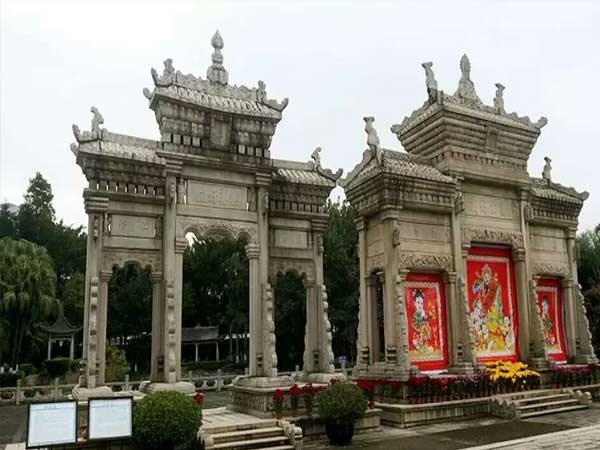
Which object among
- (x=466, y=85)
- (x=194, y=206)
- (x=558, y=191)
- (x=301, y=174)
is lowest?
(x=194, y=206)

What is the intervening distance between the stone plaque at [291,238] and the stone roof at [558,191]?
9244mm

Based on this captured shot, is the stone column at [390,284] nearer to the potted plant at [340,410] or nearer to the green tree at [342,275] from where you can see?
the potted plant at [340,410]

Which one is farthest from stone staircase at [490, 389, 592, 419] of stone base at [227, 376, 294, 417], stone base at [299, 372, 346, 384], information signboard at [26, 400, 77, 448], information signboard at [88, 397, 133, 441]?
information signboard at [26, 400, 77, 448]

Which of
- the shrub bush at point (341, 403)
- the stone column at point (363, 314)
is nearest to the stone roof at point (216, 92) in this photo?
the stone column at point (363, 314)

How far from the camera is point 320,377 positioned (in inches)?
510

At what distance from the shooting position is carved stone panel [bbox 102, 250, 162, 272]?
37.1ft

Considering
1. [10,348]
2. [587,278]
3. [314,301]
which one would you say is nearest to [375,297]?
[314,301]

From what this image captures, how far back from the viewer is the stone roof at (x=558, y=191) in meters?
18.5

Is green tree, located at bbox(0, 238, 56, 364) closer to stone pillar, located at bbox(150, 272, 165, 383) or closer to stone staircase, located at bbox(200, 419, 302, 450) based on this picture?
stone pillar, located at bbox(150, 272, 165, 383)

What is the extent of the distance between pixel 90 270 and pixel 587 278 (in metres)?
25.9

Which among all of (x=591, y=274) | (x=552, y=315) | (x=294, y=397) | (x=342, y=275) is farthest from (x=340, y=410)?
(x=591, y=274)

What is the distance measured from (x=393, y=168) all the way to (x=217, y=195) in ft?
17.0

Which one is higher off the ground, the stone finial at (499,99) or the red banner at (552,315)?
the stone finial at (499,99)

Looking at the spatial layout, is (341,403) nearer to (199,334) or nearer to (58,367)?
(58,367)
